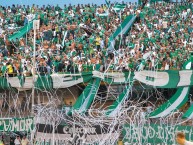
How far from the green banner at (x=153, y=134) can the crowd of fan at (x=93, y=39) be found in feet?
14.5

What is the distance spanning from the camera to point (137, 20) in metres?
35.3

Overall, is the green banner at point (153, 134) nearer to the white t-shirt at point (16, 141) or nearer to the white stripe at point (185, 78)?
the white stripe at point (185, 78)

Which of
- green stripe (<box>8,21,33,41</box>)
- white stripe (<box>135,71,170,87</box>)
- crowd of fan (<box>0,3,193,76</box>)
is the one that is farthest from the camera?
green stripe (<box>8,21,33,41</box>)

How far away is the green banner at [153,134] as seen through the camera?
76.7 feet

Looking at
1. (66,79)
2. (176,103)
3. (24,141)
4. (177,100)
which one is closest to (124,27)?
(66,79)

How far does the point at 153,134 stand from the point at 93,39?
9519 millimetres

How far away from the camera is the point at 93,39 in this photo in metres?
33.1

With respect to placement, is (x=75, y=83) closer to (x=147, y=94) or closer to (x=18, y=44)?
(x=147, y=94)

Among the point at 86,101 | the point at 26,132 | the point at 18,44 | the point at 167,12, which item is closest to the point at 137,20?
the point at 167,12

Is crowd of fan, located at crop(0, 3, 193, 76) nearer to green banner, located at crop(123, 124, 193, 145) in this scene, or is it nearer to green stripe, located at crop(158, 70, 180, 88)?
green stripe, located at crop(158, 70, 180, 88)

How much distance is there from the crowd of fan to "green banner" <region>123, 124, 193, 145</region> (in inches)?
Answer: 174

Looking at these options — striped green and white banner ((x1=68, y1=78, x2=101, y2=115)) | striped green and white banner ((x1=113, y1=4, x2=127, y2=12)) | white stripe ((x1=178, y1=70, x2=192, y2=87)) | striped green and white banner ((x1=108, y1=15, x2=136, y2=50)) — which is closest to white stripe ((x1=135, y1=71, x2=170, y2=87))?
white stripe ((x1=178, y1=70, x2=192, y2=87))

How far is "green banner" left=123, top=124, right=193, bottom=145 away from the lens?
2339 cm

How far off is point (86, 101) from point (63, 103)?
3.12 ft
